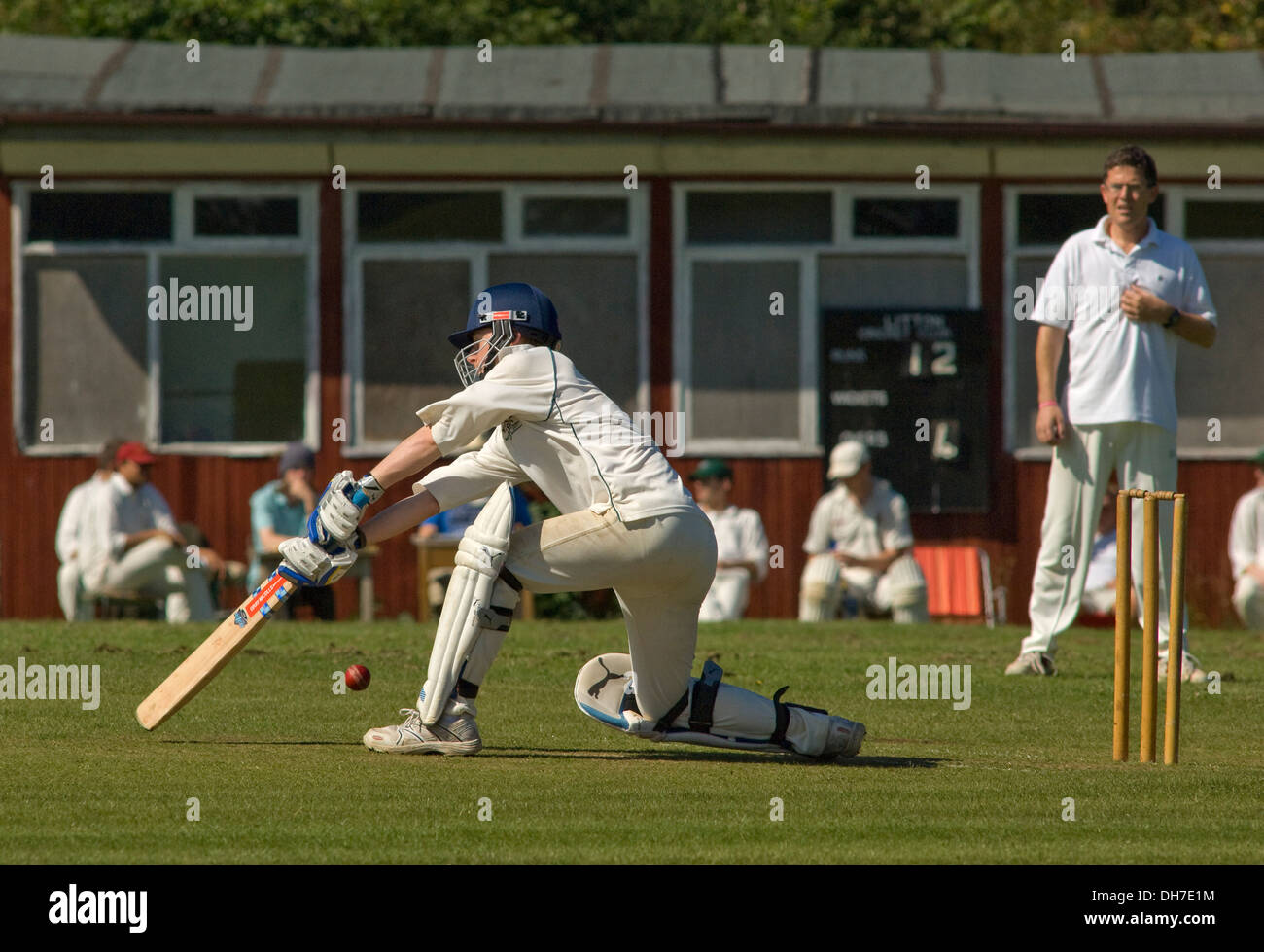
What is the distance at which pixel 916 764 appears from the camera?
24.3 ft

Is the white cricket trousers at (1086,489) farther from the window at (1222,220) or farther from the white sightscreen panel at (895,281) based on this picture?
the window at (1222,220)

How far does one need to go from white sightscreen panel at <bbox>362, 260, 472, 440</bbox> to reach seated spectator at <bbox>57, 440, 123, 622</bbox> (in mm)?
2632

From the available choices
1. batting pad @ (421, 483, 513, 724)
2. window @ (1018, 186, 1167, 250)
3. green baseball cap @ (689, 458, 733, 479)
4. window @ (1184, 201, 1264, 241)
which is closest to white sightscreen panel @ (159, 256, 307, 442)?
green baseball cap @ (689, 458, 733, 479)

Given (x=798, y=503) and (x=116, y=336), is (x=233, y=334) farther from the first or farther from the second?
(x=798, y=503)

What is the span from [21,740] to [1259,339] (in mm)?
13128

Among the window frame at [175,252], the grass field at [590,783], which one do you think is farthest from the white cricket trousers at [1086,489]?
the window frame at [175,252]

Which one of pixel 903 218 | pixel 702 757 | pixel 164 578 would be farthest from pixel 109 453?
pixel 702 757

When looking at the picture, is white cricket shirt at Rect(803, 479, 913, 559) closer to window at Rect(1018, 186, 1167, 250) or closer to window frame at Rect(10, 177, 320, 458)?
window at Rect(1018, 186, 1167, 250)

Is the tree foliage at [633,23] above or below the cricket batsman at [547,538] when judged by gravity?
above

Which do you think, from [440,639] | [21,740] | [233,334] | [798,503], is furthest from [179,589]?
[440,639]

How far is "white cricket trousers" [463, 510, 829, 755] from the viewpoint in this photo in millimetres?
7027

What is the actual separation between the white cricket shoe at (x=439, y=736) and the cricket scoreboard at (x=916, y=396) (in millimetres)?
10614

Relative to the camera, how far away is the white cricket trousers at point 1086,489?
32.1 feet

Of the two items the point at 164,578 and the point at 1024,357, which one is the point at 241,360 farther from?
the point at 1024,357
